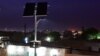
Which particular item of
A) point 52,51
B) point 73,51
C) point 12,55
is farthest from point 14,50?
point 73,51

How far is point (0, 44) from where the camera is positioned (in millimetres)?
31609

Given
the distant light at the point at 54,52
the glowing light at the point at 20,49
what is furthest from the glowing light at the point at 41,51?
the glowing light at the point at 20,49

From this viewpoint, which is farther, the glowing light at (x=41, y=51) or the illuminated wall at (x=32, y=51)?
the glowing light at (x=41, y=51)

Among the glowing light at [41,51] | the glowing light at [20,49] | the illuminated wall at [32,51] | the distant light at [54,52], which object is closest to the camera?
the illuminated wall at [32,51]

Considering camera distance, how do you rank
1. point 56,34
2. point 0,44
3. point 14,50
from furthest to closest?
point 56,34
point 0,44
point 14,50

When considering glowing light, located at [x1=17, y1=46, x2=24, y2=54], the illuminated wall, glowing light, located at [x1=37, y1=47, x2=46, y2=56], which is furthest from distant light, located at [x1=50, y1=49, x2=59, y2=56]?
glowing light, located at [x1=17, y1=46, x2=24, y2=54]

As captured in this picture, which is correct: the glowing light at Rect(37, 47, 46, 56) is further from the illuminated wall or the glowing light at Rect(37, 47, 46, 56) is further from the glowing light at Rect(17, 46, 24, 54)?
the glowing light at Rect(17, 46, 24, 54)

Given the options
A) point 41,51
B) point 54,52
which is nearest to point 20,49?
point 41,51

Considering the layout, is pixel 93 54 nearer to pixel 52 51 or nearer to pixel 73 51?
pixel 73 51

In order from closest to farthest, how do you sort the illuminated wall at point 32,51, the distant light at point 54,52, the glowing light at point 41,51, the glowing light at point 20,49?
the illuminated wall at point 32,51, the distant light at point 54,52, the glowing light at point 41,51, the glowing light at point 20,49

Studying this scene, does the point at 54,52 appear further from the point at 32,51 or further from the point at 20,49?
the point at 20,49

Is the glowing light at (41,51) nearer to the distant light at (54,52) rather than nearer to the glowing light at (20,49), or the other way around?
the distant light at (54,52)

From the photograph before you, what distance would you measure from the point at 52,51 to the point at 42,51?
789 mm

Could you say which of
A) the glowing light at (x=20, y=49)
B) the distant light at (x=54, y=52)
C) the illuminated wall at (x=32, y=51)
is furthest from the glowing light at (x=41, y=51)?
the glowing light at (x=20, y=49)
